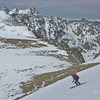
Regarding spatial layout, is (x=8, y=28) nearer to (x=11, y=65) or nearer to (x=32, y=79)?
(x=11, y=65)

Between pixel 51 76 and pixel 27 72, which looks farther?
pixel 27 72

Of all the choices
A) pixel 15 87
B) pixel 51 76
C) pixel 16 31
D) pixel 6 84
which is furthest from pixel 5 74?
pixel 16 31

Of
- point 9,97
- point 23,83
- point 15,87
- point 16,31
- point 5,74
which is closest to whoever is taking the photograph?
point 9,97

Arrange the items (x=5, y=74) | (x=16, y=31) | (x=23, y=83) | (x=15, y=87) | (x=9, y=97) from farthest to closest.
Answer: (x=16, y=31) → (x=5, y=74) → (x=23, y=83) → (x=15, y=87) → (x=9, y=97)

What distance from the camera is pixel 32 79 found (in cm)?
2439

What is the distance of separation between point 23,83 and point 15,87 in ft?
5.48

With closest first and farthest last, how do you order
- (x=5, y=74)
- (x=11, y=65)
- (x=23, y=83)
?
(x=23, y=83) < (x=5, y=74) < (x=11, y=65)

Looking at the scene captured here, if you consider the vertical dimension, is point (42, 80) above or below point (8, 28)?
below

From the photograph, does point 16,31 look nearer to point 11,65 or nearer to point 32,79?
point 11,65

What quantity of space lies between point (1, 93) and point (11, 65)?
13.7 m

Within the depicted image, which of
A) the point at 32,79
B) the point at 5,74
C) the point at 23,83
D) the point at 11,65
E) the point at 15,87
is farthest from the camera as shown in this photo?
the point at 11,65

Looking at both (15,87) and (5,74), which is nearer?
(15,87)

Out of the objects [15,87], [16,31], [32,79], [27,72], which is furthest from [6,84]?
[16,31]

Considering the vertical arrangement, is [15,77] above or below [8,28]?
below
